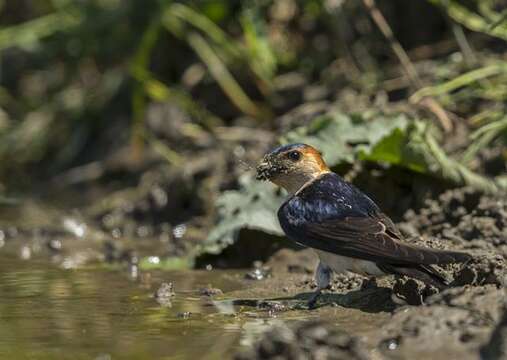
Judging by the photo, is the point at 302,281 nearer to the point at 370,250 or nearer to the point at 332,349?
the point at 370,250

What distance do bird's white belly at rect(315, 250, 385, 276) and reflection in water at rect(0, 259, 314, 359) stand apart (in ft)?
1.25

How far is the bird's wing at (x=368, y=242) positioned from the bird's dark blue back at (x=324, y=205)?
0.05 metres

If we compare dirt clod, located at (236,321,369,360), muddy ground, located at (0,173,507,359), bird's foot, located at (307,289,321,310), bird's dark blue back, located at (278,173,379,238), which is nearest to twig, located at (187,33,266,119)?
muddy ground, located at (0,173,507,359)

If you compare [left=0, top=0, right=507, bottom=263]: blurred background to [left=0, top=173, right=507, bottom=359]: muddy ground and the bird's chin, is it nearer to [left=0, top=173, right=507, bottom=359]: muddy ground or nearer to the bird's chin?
[left=0, top=173, right=507, bottom=359]: muddy ground

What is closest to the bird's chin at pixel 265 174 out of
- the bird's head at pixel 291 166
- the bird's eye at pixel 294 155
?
the bird's head at pixel 291 166

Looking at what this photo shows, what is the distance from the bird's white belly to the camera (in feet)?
16.1

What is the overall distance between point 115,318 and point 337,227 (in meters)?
1.03

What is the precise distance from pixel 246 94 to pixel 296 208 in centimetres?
404

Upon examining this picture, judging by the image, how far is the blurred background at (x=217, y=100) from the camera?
22.4ft

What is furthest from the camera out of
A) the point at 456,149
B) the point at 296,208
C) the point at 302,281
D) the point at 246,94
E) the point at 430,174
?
the point at 246,94

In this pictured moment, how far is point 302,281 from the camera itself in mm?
5855

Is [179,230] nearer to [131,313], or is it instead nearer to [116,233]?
[116,233]

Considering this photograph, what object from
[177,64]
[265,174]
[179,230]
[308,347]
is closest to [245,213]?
[265,174]

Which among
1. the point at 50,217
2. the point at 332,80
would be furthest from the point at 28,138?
the point at 332,80
